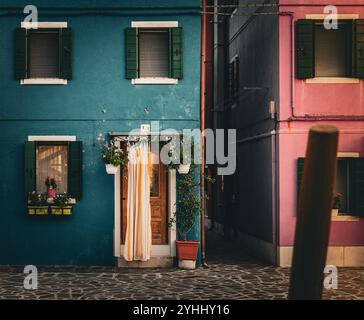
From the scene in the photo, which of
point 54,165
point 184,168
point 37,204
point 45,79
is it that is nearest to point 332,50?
point 184,168

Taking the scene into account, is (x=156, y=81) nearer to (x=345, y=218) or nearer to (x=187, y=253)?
(x=187, y=253)

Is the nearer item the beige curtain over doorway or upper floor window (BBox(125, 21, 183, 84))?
the beige curtain over doorway

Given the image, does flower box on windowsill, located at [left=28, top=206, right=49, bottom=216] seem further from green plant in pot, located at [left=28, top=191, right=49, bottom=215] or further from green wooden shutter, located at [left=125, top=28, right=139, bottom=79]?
green wooden shutter, located at [left=125, top=28, right=139, bottom=79]

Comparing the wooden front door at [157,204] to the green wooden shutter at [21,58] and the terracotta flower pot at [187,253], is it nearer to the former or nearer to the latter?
the terracotta flower pot at [187,253]

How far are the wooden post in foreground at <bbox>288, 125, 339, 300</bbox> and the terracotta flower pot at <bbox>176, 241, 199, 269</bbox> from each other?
36.9 ft

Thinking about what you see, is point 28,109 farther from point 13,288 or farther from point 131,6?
point 13,288

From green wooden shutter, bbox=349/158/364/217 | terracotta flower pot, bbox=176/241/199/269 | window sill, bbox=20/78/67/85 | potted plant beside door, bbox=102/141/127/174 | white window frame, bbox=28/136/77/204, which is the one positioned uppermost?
window sill, bbox=20/78/67/85

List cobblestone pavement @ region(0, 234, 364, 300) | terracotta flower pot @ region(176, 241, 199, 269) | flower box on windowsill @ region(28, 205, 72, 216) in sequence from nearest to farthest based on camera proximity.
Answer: cobblestone pavement @ region(0, 234, 364, 300) → terracotta flower pot @ region(176, 241, 199, 269) → flower box on windowsill @ region(28, 205, 72, 216)

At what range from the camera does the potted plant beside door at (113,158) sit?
12.3 meters

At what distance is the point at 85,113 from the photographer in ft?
42.2

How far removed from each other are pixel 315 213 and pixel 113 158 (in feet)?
36.8

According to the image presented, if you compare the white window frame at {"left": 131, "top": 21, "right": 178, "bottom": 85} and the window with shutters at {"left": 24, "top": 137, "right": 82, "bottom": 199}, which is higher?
the white window frame at {"left": 131, "top": 21, "right": 178, "bottom": 85}

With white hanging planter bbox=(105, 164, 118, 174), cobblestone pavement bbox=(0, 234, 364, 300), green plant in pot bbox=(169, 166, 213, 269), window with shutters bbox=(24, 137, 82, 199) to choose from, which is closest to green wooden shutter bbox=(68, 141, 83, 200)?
window with shutters bbox=(24, 137, 82, 199)

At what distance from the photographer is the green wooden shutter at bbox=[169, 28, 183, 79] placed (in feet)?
41.7
